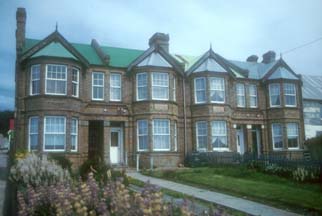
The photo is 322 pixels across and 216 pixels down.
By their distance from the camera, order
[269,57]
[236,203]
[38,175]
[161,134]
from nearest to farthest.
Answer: [38,175] → [236,203] → [161,134] → [269,57]

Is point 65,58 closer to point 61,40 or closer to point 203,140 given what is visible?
point 61,40

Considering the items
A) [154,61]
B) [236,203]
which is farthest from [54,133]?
[236,203]

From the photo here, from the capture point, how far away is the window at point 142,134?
86.2ft

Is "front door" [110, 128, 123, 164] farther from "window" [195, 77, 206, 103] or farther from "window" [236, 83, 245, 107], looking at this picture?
"window" [236, 83, 245, 107]

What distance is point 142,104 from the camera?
26.7 m

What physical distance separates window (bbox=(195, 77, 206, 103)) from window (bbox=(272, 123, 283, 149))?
774cm

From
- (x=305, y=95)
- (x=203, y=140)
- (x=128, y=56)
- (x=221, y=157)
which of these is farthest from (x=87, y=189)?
(x=305, y=95)

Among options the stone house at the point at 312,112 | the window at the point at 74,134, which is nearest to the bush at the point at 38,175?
the window at the point at 74,134

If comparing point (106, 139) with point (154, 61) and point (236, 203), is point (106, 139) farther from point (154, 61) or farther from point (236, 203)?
point (236, 203)

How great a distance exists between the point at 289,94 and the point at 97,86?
1678cm

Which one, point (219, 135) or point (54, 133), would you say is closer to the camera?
point (54, 133)

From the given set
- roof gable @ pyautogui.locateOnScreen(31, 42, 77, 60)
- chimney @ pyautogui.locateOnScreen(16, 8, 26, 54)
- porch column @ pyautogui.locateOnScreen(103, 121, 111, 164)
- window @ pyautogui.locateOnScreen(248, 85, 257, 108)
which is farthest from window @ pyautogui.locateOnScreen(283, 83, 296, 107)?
chimney @ pyautogui.locateOnScreen(16, 8, 26, 54)

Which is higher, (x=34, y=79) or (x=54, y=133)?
(x=34, y=79)

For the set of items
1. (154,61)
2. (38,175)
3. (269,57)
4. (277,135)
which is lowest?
(38,175)
